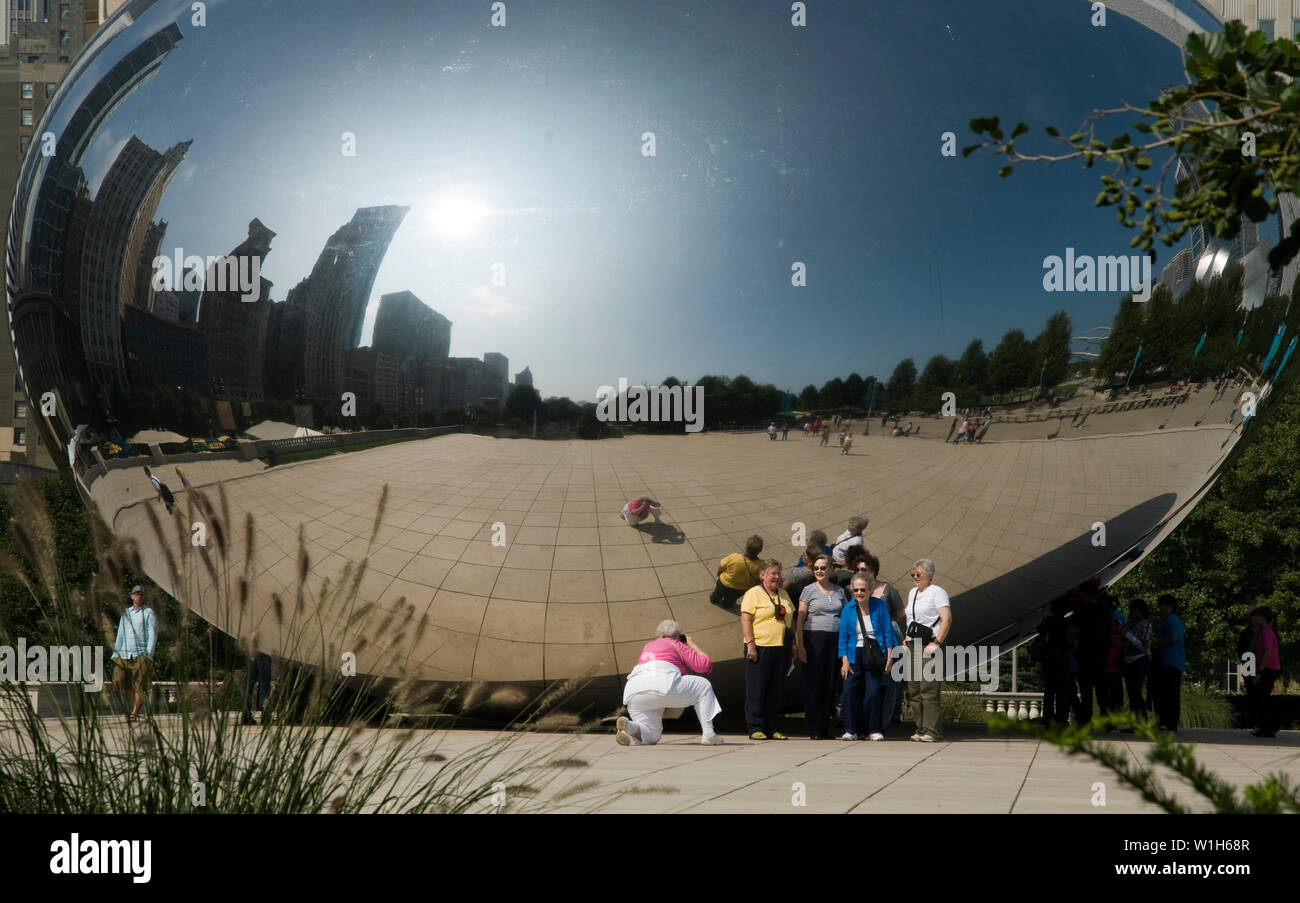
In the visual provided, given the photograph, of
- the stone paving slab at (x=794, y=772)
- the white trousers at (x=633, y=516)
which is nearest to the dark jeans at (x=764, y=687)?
the stone paving slab at (x=794, y=772)

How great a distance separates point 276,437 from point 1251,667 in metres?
11.8

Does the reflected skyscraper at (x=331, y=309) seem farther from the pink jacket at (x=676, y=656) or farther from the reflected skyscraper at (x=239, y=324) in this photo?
the pink jacket at (x=676, y=656)

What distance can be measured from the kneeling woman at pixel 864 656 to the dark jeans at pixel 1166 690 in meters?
4.15

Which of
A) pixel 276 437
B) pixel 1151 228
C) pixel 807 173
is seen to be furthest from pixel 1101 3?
pixel 276 437

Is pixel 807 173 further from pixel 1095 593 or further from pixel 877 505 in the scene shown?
pixel 1095 593

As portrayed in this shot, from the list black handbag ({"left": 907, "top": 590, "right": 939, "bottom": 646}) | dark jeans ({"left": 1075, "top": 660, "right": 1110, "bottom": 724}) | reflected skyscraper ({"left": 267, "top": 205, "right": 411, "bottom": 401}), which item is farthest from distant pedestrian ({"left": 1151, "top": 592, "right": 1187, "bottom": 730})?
reflected skyscraper ({"left": 267, "top": 205, "right": 411, "bottom": 401})

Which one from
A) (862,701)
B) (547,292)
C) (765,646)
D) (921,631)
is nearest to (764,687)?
(765,646)

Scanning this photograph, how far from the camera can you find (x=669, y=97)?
7910 millimetres

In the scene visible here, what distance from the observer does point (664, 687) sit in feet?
29.1

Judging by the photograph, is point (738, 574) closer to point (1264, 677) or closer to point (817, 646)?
point (817, 646)

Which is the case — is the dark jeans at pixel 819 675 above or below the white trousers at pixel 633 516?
below

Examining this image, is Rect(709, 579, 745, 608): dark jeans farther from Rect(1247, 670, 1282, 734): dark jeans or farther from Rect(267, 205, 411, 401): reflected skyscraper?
Rect(1247, 670, 1282, 734): dark jeans

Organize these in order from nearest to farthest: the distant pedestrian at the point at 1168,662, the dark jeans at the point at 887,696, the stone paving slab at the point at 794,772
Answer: the stone paving slab at the point at 794,772 < the dark jeans at the point at 887,696 < the distant pedestrian at the point at 1168,662

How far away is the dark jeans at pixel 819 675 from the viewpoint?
10.3 m
